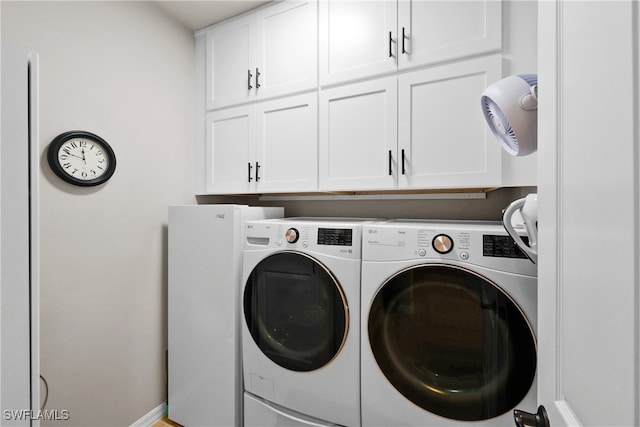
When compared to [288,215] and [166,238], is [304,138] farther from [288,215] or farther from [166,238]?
[166,238]

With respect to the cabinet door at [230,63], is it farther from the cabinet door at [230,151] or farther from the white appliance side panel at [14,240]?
the white appliance side panel at [14,240]

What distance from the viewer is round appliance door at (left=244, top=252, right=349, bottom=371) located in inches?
57.3

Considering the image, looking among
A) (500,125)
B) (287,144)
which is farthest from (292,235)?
(500,125)

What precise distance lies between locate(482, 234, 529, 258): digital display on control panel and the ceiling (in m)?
1.86

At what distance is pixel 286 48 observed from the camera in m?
1.90

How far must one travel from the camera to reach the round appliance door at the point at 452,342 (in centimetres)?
112

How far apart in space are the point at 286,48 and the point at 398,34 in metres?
0.67

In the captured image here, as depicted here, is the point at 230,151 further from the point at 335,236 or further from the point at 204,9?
the point at 335,236

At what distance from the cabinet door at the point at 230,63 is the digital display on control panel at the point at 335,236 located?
1.07 metres

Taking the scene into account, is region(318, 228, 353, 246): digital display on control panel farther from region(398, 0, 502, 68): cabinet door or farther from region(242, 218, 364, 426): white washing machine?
region(398, 0, 502, 68): cabinet door

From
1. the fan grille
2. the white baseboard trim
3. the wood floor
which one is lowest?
the wood floor

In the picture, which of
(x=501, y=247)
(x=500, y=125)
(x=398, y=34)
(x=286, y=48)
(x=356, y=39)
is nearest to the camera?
(x=500, y=125)

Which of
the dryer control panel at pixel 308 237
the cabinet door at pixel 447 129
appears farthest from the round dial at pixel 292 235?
the cabinet door at pixel 447 129

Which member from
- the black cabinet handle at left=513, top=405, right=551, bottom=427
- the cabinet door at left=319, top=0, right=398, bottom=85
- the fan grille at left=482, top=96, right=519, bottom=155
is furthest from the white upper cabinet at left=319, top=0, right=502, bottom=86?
the black cabinet handle at left=513, top=405, right=551, bottom=427
